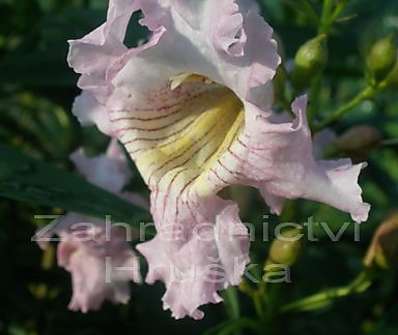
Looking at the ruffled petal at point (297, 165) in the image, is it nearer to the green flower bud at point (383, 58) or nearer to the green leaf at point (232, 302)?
the green flower bud at point (383, 58)

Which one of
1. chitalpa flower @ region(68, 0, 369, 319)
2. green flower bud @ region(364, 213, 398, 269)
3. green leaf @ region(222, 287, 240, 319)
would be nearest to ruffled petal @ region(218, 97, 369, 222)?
chitalpa flower @ region(68, 0, 369, 319)

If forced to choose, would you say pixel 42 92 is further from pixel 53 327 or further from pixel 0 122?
pixel 53 327

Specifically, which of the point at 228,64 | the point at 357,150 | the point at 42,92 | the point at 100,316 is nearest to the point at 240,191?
the point at 357,150

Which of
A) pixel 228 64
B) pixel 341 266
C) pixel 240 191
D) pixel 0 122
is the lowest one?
pixel 341 266

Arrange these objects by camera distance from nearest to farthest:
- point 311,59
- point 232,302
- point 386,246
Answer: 1. point 311,59
2. point 386,246
3. point 232,302

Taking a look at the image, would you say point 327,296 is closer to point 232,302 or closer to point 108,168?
point 232,302

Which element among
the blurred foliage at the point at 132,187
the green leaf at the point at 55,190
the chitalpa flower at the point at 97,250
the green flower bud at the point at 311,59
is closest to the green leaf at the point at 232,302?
the blurred foliage at the point at 132,187

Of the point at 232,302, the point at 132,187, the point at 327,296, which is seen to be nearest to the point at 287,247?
the point at 327,296
